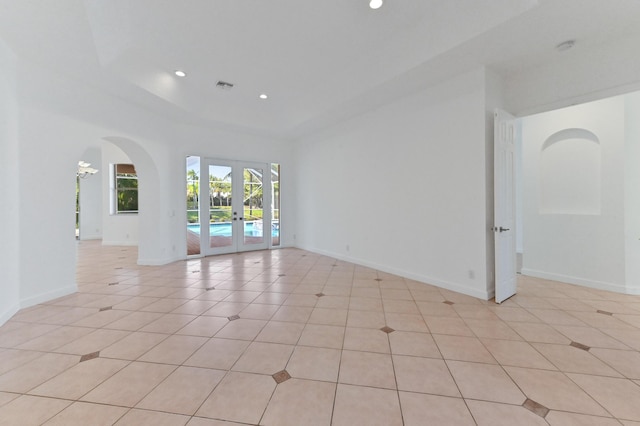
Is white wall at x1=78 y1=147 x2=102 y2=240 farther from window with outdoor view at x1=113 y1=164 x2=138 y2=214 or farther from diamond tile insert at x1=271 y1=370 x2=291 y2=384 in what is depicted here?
diamond tile insert at x1=271 y1=370 x2=291 y2=384

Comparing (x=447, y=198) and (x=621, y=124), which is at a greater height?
(x=621, y=124)

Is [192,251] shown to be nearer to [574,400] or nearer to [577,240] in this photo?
[574,400]

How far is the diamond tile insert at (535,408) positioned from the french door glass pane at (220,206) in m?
6.21

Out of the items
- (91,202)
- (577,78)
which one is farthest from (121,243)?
(577,78)

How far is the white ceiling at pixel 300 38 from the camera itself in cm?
261

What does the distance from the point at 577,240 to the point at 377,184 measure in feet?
10.4

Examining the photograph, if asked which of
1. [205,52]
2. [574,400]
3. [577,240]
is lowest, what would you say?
[574,400]

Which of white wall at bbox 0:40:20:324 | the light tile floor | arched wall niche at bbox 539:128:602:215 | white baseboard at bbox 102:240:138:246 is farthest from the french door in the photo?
arched wall niche at bbox 539:128:602:215

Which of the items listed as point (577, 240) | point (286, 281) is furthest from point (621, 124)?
point (286, 281)

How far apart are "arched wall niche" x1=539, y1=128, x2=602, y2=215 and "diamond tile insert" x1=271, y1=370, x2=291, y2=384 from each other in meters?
4.86

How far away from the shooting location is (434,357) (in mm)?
2131

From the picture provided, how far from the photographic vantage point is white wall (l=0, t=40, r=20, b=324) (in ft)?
9.26

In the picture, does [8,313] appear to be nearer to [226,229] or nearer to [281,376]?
[281,376]

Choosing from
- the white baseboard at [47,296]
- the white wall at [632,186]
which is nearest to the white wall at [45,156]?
the white baseboard at [47,296]
